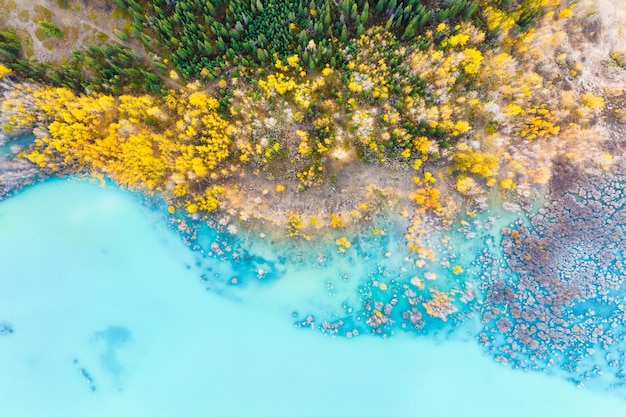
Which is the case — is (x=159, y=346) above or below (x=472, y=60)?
below

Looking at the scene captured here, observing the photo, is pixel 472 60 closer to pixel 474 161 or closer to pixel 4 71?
pixel 474 161

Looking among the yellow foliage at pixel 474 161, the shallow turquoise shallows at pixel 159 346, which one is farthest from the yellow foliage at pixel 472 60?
Result: the shallow turquoise shallows at pixel 159 346

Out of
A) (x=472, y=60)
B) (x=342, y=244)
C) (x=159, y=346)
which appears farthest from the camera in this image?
(x=159, y=346)

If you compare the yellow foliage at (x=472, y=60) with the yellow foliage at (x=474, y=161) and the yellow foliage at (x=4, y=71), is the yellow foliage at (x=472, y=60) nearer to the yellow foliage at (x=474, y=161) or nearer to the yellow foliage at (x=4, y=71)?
the yellow foliage at (x=474, y=161)

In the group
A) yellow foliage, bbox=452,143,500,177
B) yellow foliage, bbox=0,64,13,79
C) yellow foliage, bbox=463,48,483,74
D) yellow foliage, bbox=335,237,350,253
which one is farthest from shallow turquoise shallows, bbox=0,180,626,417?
yellow foliage, bbox=463,48,483,74

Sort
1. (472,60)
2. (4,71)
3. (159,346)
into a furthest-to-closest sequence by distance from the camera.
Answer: (159,346) < (4,71) < (472,60)

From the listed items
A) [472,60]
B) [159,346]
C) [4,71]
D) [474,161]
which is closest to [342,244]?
[474,161]

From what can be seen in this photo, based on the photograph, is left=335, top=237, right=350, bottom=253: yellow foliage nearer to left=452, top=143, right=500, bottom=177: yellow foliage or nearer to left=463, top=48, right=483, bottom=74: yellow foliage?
left=452, top=143, right=500, bottom=177: yellow foliage

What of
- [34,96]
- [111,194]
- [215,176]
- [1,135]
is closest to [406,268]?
[215,176]

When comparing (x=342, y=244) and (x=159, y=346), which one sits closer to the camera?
(x=342, y=244)

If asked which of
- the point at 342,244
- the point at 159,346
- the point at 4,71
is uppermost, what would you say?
the point at 4,71
